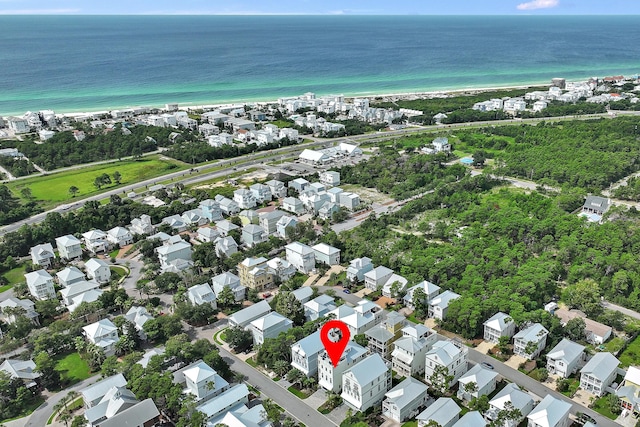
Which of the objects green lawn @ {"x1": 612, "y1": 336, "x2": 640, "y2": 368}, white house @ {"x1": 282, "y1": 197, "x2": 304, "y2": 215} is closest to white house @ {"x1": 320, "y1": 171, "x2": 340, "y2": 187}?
white house @ {"x1": 282, "y1": 197, "x2": 304, "y2": 215}

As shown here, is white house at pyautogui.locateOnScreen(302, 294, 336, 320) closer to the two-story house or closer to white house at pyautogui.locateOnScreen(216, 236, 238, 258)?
the two-story house

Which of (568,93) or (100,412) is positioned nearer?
(100,412)

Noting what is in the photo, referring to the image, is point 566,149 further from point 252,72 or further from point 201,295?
point 252,72

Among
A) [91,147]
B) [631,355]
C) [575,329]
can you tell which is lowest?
[631,355]

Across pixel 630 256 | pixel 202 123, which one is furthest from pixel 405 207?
pixel 202 123

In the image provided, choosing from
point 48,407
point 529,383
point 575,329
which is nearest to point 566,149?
point 575,329

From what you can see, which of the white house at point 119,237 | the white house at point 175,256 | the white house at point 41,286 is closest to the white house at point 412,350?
the white house at point 175,256

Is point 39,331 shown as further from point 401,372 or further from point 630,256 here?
point 630,256
